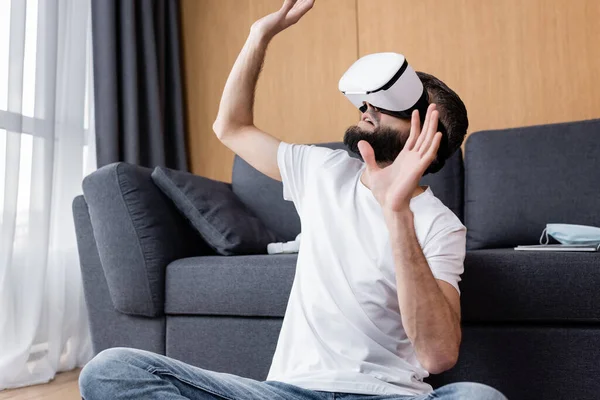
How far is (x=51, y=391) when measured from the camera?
239 cm

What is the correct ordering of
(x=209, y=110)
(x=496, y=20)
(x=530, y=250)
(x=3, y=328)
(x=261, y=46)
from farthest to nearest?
(x=209, y=110) → (x=496, y=20) → (x=3, y=328) → (x=530, y=250) → (x=261, y=46)

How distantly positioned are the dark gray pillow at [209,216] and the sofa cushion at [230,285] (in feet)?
0.42

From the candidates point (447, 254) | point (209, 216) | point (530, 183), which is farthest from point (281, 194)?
point (447, 254)

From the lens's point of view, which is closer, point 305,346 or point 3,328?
point 305,346

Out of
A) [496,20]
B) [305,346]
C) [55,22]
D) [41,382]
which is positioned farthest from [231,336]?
[496,20]

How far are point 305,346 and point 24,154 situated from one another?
1.97 meters

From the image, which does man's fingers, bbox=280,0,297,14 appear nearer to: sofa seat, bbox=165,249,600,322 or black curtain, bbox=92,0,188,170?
sofa seat, bbox=165,249,600,322

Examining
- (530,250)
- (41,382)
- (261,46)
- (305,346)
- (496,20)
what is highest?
(496,20)

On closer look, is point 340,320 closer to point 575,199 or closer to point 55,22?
point 575,199

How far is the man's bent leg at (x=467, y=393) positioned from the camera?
102 centimetres

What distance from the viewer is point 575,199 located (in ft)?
7.65

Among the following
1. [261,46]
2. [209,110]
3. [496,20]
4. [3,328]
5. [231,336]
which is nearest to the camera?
[261,46]

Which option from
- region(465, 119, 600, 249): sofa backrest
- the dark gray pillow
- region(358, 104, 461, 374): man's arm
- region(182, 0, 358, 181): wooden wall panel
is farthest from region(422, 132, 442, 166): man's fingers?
region(182, 0, 358, 181): wooden wall panel

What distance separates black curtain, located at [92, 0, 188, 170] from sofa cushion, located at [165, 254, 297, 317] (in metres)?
1.18
